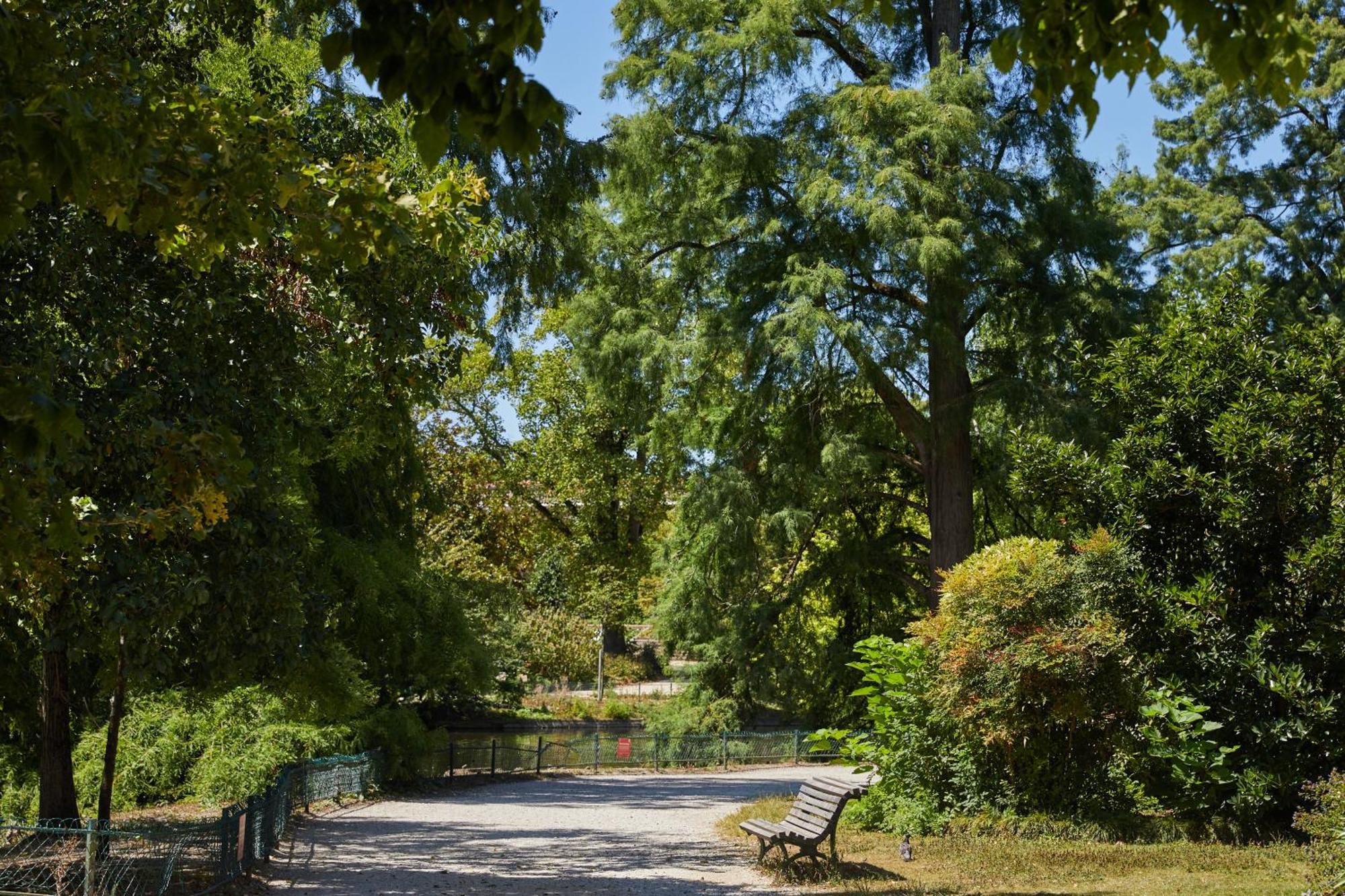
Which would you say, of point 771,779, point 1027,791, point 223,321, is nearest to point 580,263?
point 223,321


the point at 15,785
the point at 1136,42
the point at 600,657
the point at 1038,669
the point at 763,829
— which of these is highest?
the point at 1136,42

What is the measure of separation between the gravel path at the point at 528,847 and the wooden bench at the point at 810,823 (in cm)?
41

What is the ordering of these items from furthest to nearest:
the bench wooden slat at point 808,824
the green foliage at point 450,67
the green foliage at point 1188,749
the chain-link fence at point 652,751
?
the chain-link fence at point 652,751 → the green foliage at point 1188,749 → the bench wooden slat at point 808,824 → the green foliage at point 450,67

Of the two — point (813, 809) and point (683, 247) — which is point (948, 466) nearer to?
point (683, 247)

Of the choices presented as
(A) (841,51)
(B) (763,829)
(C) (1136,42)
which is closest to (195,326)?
(B) (763,829)

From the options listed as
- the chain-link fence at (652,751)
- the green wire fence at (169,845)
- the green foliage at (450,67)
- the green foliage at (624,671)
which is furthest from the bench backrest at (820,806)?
the green foliage at (624,671)

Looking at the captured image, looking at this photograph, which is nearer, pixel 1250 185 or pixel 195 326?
pixel 195 326

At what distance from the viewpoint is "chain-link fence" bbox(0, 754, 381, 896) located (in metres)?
9.36

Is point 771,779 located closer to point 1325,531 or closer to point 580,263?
point 580,263

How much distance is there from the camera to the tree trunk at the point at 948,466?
885 inches

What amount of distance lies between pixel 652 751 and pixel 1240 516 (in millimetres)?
20070

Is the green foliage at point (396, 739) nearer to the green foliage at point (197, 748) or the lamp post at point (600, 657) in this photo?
the green foliage at point (197, 748)

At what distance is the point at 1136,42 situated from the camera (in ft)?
13.1

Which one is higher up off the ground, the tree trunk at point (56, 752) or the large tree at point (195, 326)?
the large tree at point (195, 326)
